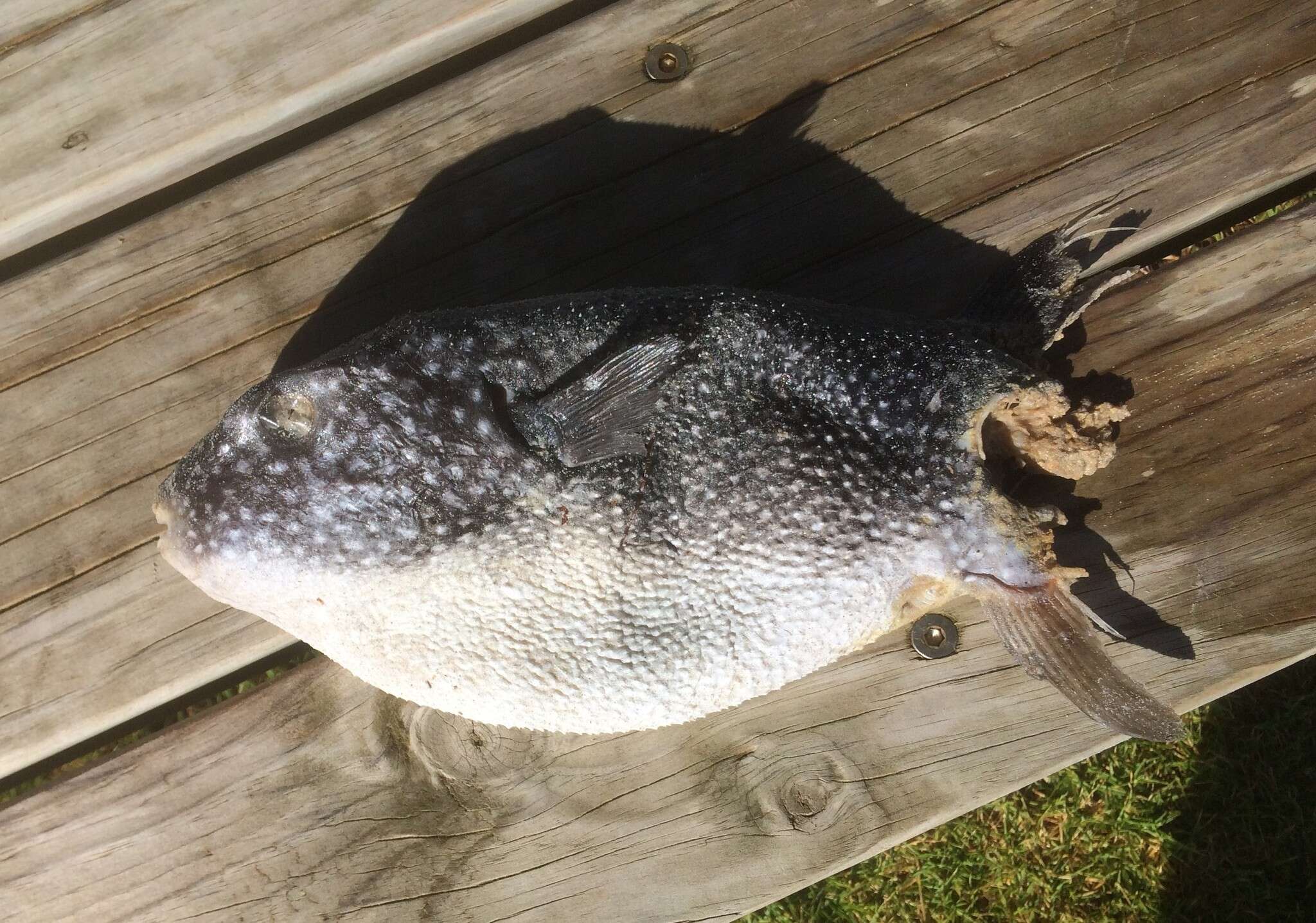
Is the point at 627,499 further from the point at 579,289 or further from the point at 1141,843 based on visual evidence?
the point at 1141,843

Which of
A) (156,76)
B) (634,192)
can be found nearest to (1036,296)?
(634,192)

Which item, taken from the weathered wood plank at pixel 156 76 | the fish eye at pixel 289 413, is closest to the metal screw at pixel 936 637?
the fish eye at pixel 289 413

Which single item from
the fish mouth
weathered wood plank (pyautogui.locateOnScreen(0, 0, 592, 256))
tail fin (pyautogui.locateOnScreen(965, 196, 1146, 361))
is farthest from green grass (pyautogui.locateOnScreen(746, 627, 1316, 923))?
weathered wood plank (pyautogui.locateOnScreen(0, 0, 592, 256))

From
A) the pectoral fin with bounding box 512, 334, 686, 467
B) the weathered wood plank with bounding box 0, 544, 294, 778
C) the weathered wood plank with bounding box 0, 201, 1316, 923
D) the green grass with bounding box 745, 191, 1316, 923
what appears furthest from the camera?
the green grass with bounding box 745, 191, 1316, 923

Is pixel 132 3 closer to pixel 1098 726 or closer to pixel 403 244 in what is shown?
pixel 403 244

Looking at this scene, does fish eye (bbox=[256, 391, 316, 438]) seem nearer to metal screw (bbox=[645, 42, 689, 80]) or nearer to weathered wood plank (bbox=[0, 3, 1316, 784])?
weathered wood plank (bbox=[0, 3, 1316, 784])

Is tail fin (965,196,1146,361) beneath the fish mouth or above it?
beneath

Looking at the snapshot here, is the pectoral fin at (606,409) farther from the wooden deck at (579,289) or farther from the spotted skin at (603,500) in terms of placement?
the wooden deck at (579,289)
